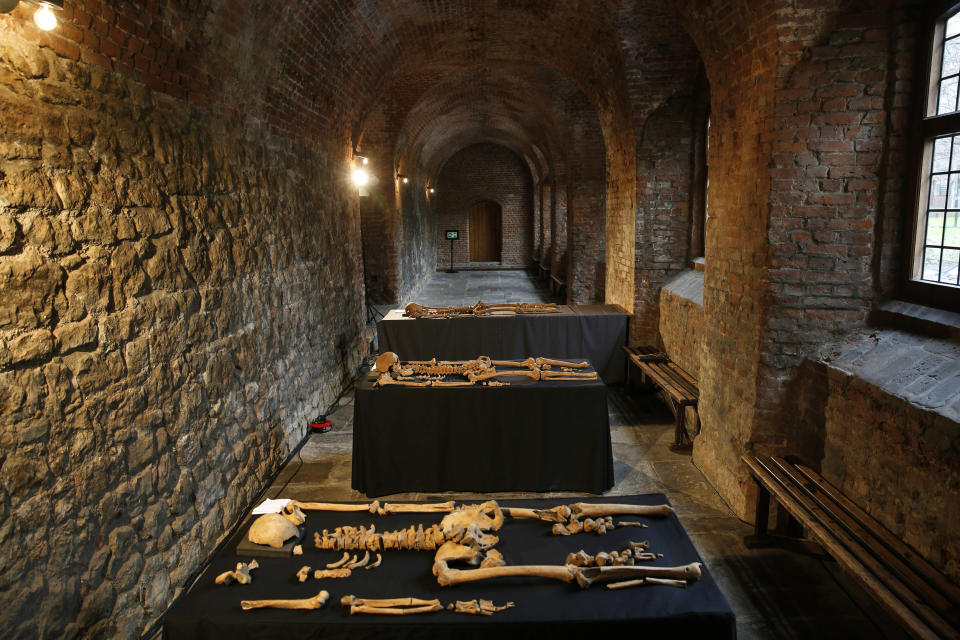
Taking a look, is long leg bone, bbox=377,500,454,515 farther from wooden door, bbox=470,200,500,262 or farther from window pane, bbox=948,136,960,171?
wooden door, bbox=470,200,500,262

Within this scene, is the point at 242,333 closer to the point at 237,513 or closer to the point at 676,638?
the point at 237,513

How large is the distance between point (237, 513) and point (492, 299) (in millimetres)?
10699

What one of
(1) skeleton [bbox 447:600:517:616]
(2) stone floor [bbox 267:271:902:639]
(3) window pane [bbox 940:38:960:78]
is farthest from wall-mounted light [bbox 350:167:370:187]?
(1) skeleton [bbox 447:600:517:616]

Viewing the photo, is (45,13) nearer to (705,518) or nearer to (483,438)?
(483,438)

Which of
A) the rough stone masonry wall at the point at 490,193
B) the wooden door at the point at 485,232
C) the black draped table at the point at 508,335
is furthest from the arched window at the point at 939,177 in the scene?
the wooden door at the point at 485,232

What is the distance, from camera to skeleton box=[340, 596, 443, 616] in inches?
85.3

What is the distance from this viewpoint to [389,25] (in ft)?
24.0

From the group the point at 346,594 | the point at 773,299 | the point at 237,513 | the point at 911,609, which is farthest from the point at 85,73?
the point at 911,609

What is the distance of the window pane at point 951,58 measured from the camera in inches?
134

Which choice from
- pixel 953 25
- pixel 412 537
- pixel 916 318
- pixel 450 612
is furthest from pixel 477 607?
pixel 953 25

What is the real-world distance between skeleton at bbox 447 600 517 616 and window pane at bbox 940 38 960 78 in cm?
391

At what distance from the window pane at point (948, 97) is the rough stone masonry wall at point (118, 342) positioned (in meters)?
4.76

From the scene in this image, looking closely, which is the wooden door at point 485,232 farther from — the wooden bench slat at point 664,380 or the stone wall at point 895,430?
the stone wall at point 895,430

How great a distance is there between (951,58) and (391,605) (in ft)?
14.1
